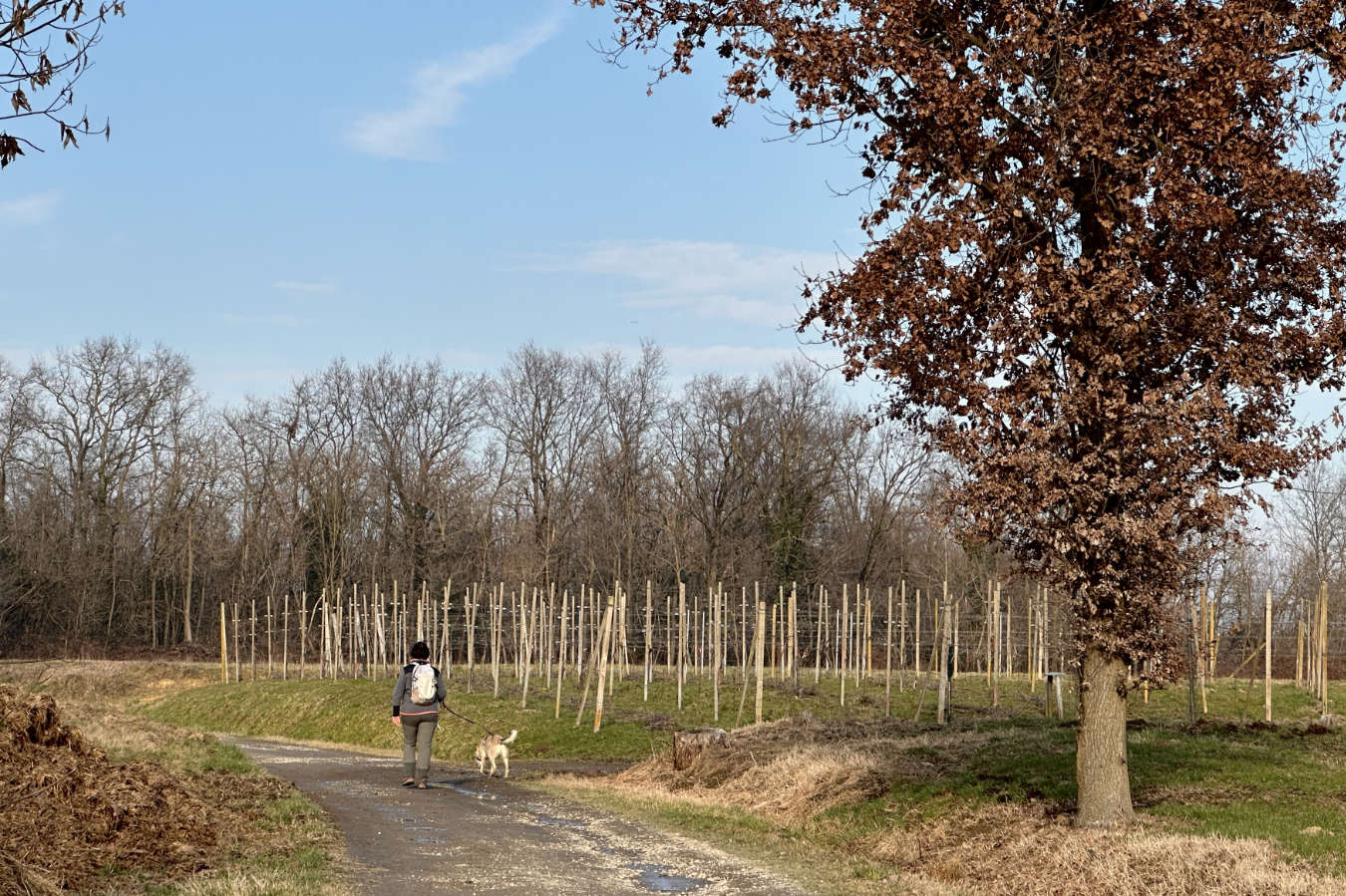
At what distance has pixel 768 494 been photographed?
5816 cm

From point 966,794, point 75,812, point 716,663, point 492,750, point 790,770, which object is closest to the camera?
Result: point 75,812

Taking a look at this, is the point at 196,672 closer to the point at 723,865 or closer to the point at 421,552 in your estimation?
the point at 421,552

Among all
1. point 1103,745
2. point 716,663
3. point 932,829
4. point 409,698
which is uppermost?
point 1103,745

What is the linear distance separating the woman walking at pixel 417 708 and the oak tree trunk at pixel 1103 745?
9.10m

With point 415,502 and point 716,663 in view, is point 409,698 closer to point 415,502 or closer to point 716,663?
point 716,663

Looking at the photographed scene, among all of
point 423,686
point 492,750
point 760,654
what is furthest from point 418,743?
point 760,654

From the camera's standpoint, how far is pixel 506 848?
38.4ft

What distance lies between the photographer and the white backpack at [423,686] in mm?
17469

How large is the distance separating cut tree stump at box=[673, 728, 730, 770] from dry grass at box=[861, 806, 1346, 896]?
595 centimetres

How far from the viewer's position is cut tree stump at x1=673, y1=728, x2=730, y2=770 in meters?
18.5

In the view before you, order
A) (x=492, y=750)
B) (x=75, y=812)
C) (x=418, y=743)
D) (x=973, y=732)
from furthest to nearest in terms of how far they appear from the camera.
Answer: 1. (x=492, y=750)
2. (x=973, y=732)
3. (x=418, y=743)
4. (x=75, y=812)

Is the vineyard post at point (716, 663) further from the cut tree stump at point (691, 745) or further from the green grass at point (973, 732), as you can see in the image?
the cut tree stump at point (691, 745)

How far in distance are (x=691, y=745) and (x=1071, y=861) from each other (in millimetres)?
9151

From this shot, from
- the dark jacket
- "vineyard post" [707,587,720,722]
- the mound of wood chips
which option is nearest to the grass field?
"vineyard post" [707,587,720,722]
